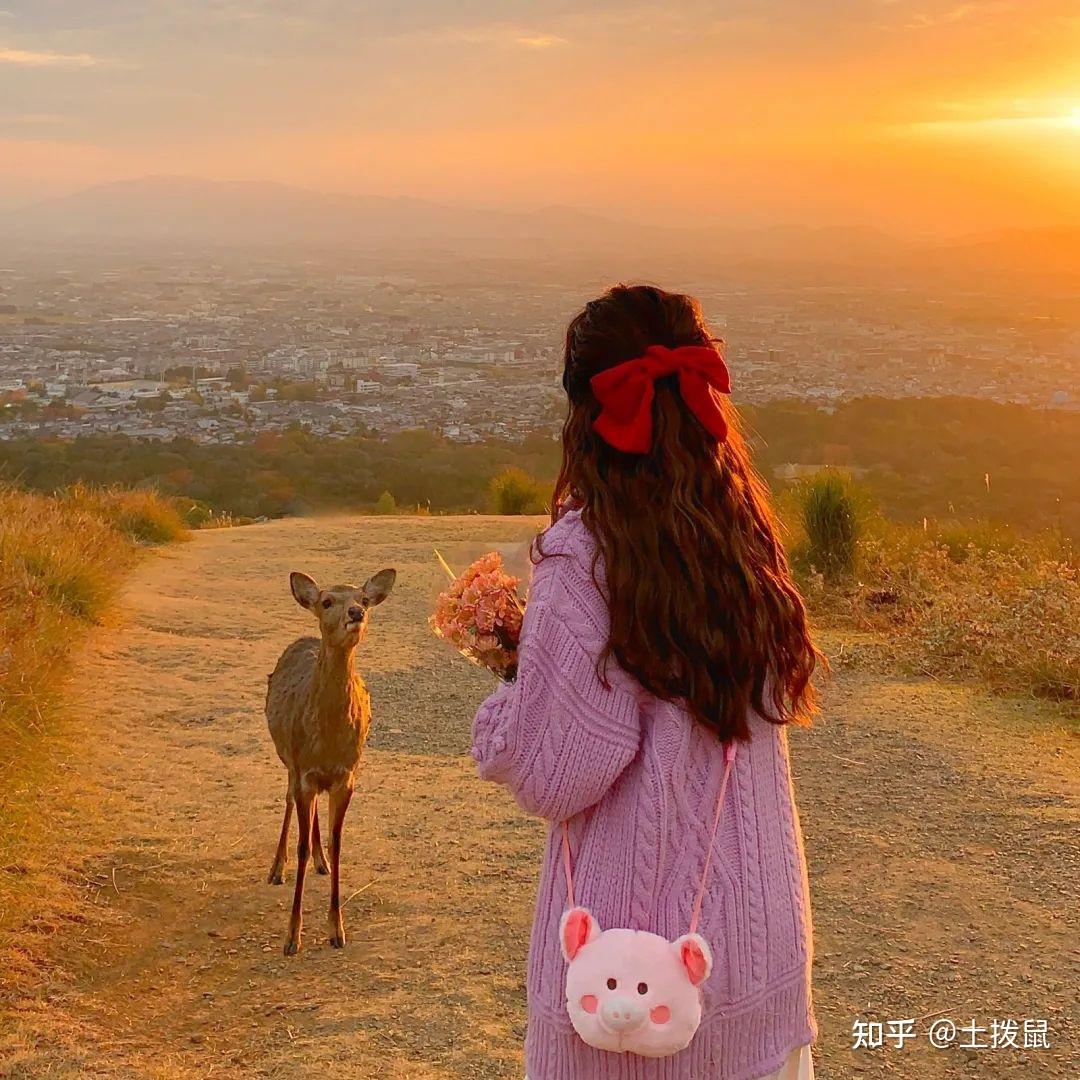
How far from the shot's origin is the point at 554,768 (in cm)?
217

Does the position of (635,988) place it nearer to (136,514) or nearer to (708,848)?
(708,848)

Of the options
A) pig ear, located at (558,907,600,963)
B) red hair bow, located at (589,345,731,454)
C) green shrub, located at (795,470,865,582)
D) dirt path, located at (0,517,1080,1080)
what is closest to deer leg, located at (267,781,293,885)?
dirt path, located at (0,517,1080,1080)

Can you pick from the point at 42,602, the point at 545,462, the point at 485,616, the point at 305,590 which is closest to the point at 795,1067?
the point at 485,616

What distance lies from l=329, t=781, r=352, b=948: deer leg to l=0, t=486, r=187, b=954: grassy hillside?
48.3 inches

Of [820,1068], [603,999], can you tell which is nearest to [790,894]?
[603,999]

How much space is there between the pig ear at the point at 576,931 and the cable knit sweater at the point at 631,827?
6 centimetres

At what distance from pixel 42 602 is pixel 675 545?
724 cm

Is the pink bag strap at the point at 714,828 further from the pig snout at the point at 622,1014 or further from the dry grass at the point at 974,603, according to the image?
the dry grass at the point at 974,603

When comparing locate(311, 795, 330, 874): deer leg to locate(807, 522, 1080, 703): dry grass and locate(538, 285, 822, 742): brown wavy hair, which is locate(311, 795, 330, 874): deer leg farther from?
locate(807, 522, 1080, 703): dry grass

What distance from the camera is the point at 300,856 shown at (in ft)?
15.5

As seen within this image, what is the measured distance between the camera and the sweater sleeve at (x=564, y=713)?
7.09 ft

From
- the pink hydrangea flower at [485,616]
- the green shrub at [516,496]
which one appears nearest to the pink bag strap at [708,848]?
the pink hydrangea flower at [485,616]

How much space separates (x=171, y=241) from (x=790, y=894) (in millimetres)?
124722

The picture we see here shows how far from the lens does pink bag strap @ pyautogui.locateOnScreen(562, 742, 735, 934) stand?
2.22 metres
